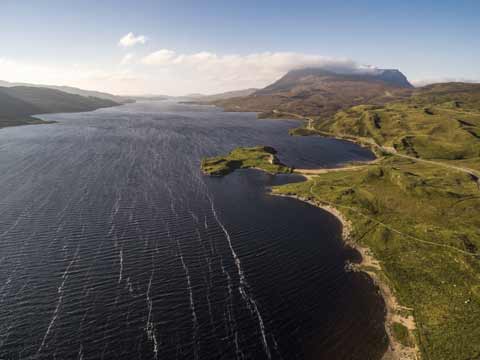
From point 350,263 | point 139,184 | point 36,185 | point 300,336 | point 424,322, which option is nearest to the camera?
point 300,336

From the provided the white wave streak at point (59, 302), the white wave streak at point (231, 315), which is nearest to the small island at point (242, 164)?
the white wave streak at point (231, 315)

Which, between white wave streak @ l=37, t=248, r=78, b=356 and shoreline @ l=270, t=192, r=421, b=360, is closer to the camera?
white wave streak @ l=37, t=248, r=78, b=356

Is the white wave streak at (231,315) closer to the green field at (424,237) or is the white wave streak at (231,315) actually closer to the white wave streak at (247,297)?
the white wave streak at (247,297)

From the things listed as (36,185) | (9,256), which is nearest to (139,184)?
(36,185)

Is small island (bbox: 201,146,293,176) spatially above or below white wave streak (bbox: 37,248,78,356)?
below

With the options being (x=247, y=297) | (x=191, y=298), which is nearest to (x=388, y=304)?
(x=247, y=297)

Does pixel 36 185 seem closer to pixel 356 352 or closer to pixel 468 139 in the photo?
pixel 356 352

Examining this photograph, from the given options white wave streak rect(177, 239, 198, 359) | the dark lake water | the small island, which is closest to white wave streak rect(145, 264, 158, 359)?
the dark lake water

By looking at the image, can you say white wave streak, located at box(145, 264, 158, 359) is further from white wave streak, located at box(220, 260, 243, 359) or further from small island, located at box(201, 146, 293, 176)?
small island, located at box(201, 146, 293, 176)
